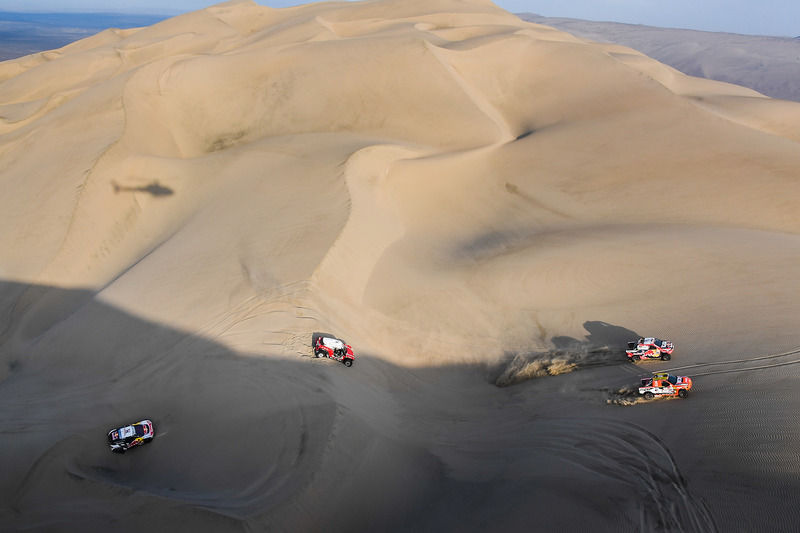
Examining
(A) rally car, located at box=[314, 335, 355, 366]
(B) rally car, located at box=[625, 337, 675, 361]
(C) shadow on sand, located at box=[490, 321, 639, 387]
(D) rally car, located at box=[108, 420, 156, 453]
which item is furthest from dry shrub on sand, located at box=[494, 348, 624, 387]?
(D) rally car, located at box=[108, 420, 156, 453]

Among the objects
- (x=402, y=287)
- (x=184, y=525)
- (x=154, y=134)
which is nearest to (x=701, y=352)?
(x=402, y=287)

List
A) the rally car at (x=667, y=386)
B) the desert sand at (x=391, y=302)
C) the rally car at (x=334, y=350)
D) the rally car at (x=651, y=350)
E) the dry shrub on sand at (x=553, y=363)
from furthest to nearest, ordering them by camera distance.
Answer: the dry shrub on sand at (x=553, y=363), the rally car at (x=334, y=350), the rally car at (x=651, y=350), the rally car at (x=667, y=386), the desert sand at (x=391, y=302)

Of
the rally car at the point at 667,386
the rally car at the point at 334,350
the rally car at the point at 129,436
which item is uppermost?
the rally car at the point at 667,386

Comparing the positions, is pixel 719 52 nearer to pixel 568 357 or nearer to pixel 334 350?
pixel 568 357

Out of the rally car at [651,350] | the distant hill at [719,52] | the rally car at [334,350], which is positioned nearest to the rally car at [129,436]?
the rally car at [334,350]

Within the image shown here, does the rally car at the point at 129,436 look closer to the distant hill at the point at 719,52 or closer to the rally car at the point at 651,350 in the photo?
the rally car at the point at 651,350

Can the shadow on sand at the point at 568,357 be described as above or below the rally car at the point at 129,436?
above
